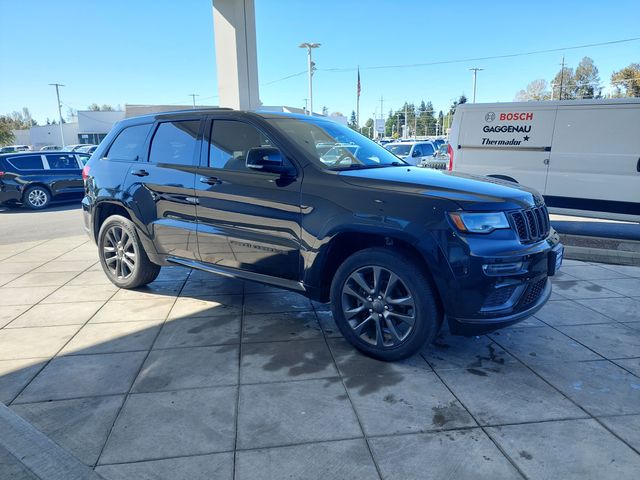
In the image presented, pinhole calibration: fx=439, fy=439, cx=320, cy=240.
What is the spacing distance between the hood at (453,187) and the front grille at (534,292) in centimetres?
57

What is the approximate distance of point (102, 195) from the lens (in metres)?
4.82

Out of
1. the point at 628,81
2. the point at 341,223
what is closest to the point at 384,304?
the point at 341,223

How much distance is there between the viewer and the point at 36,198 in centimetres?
1249

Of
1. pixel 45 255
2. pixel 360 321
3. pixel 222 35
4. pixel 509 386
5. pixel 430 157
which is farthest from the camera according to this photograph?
pixel 430 157

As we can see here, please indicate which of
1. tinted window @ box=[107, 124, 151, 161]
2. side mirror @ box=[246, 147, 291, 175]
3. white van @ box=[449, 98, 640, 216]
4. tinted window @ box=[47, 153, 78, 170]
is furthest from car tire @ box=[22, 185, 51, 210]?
side mirror @ box=[246, 147, 291, 175]

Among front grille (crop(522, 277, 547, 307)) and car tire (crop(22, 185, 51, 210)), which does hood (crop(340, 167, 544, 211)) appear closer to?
front grille (crop(522, 277, 547, 307))

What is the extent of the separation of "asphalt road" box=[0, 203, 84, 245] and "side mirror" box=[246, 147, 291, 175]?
6820 mm

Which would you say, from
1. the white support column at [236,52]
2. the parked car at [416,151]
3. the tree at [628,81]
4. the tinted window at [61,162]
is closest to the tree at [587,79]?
the tree at [628,81]

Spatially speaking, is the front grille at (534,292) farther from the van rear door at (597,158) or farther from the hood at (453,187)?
the van rear door at (597,158)

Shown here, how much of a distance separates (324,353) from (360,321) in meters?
0.40

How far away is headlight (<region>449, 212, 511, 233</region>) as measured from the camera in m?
2.83

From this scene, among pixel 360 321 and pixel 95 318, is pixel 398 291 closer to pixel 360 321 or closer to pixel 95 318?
pixel 360 321

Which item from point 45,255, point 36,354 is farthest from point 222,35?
point 36,354

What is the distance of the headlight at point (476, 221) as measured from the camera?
2.83m
